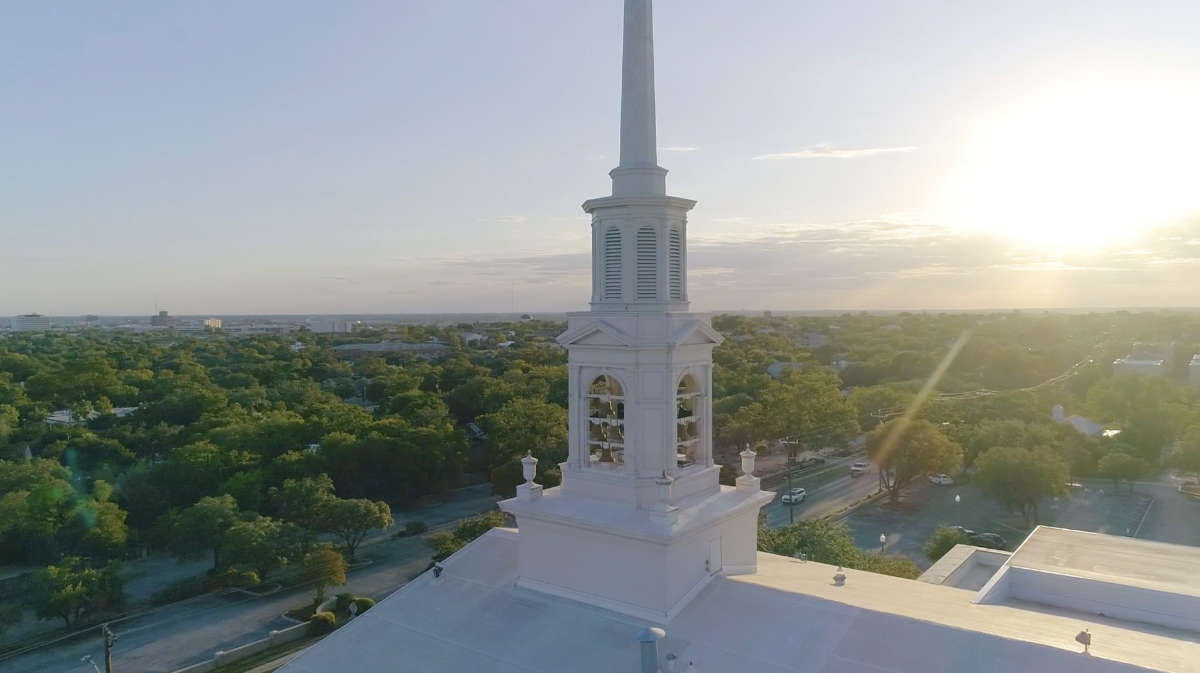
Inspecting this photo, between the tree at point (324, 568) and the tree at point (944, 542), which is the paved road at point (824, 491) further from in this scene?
the tree at point (324, 568)

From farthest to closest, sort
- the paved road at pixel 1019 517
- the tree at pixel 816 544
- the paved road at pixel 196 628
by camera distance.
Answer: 1. the paved road at pixel 1019 517
2. the paved road at pixel 196 628
3. the tree at pixel 816 544

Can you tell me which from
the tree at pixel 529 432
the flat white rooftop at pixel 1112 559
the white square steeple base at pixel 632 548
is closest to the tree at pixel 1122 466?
the flat white rooftop at pixel 1112 559

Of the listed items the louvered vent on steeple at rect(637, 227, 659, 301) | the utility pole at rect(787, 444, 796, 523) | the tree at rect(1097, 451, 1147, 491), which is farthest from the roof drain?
the tree at rect(1097, 451, 1147, 491)

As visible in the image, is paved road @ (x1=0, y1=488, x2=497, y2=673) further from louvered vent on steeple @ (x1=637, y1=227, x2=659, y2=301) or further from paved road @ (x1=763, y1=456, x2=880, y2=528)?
louvered vent on steeple @ (x1=637, y1=227, x2=659, y2=301)

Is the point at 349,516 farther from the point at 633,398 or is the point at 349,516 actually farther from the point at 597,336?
the point at 633,398

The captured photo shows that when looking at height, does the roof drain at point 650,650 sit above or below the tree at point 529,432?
above
